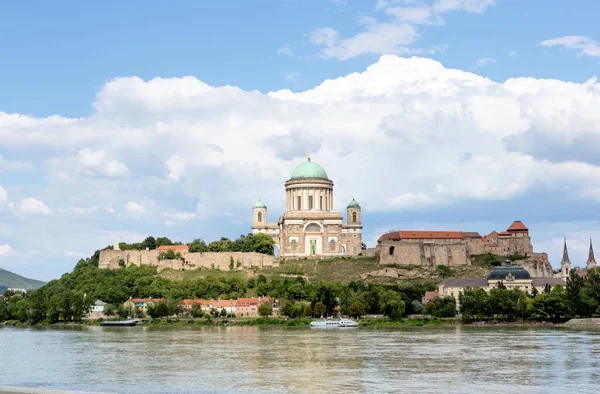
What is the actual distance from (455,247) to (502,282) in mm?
14467

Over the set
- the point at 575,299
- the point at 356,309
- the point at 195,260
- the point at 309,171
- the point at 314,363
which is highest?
the point at 309,171

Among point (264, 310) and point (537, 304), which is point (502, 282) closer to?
point (537, 304)

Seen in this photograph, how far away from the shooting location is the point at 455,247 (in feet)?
323

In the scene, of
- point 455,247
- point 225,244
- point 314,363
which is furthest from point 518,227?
point 314,363

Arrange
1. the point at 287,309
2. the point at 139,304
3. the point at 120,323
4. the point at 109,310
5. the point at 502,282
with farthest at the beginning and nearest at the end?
the point at 139,304 → the point at 109,310 → the point at 502,282 → the point at 120,323 → the point at 287,309

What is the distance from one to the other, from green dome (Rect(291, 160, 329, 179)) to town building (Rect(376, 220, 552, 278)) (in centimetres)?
1066

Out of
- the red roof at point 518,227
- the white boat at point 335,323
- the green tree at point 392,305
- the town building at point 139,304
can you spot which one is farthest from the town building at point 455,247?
the white boat at point 335,323

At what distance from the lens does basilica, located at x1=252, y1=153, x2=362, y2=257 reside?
334ft

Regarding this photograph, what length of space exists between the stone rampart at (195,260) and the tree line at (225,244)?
2.80 meters

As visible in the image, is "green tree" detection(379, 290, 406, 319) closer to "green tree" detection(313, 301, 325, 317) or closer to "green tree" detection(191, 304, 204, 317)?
"green tree" detection(313, 301, 325, 317)

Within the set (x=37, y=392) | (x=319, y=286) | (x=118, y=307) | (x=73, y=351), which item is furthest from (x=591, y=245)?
(x=37, y=392)

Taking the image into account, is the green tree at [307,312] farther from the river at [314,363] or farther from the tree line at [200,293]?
the river at [314,363]

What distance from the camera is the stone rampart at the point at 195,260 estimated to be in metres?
95.6

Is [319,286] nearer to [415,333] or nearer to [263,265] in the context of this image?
[263,265]
